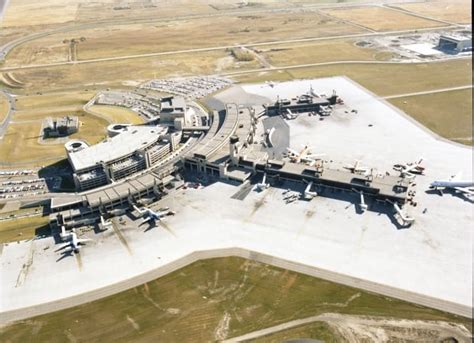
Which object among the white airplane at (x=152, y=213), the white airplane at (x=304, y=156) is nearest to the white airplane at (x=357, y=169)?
the white airplane at (x=304, y=156)

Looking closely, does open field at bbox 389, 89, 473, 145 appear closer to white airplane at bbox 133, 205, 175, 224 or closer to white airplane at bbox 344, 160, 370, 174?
white airplane at bbox 344, 160, 370, 174

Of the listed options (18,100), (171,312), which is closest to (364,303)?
(171,312)

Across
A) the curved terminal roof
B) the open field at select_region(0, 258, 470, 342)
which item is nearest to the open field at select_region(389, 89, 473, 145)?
the open field at select_region(0, 258, 470, 342)

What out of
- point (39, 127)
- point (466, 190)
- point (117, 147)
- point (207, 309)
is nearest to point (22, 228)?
point (117, 147)

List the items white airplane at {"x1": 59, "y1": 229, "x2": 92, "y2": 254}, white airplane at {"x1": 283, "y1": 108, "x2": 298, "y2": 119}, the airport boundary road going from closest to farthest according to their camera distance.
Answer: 1. the airport boundary road
2. white airplane at {"x1": 59, "y1": 229, "x2": 92, "y2": 254}
3. white airplane at {"x1": 283, "y1": 108, "x2": 298, "y2": 119}

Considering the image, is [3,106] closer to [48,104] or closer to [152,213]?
[48,104]

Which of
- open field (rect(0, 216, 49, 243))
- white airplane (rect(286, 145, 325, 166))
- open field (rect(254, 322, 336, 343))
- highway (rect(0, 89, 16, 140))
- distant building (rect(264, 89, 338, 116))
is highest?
distant building (rect(264, 89, 338, 116))
